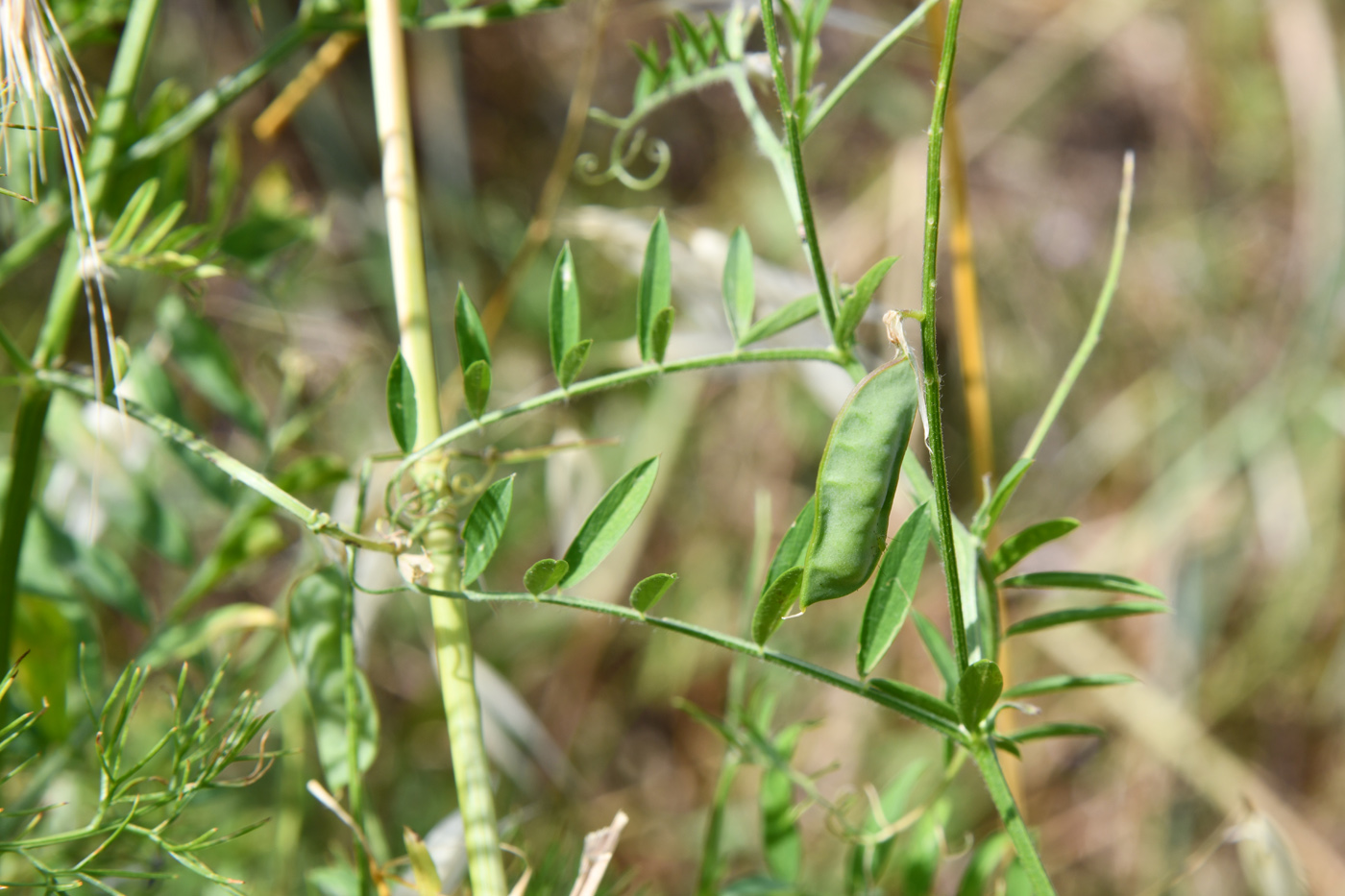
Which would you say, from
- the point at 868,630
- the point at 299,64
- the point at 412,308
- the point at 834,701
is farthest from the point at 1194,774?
the point at 299,64

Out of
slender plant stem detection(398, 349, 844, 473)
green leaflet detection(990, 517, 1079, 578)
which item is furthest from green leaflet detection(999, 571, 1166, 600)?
slender plant stem detection(398, 349, 844, 473)

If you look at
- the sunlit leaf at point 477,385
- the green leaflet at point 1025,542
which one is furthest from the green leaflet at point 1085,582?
the sunlit leaf at point 477,385

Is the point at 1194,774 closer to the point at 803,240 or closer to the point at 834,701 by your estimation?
the point at 834,701

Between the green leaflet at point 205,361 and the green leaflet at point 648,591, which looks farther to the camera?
the green leaflet at point 205,361

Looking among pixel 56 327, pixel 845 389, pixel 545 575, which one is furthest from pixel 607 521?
pixel 845 389

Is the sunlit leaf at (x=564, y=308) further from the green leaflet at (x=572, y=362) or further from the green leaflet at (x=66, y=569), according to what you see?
the green leaflet at (x=66, y=569)

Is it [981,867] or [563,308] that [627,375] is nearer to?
[563,308]
